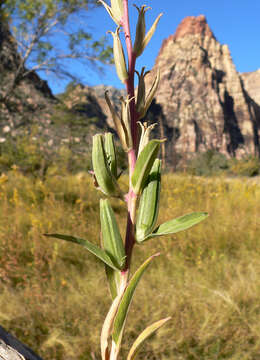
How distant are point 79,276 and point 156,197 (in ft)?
7.11

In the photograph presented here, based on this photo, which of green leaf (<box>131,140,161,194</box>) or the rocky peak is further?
the rocky peak

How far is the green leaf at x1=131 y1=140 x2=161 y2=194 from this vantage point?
1.10ft

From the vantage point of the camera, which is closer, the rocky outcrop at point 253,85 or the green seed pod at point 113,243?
the green seed pod at point 113,243

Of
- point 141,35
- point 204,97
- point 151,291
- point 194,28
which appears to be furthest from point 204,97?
point 141,35

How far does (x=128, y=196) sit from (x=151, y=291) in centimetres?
189

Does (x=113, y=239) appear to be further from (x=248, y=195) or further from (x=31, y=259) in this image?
(x=248, y=195)

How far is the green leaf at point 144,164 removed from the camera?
34 centimetres

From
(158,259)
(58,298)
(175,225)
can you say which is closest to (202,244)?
(158,259)

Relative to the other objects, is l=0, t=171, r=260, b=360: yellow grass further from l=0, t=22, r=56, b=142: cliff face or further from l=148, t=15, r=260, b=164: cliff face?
l=148, t=15, r=260, b=164: cliff face

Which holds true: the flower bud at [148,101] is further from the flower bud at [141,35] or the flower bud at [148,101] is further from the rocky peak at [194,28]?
the rocky peak at [194,28]

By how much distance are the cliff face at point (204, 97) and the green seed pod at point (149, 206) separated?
35036 millimetres

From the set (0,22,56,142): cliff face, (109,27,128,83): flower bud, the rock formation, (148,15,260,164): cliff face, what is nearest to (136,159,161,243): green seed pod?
(109,27,128,83): flower bud

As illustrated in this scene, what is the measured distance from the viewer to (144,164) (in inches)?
13.6

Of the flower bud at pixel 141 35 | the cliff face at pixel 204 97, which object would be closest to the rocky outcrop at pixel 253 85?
the cliff face at pixel 204 97
